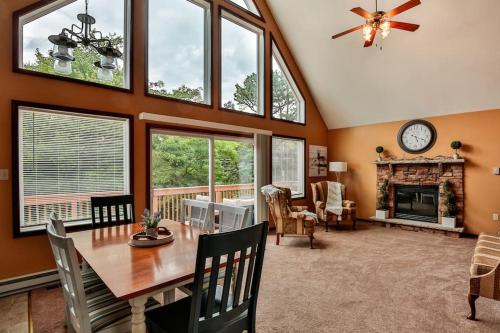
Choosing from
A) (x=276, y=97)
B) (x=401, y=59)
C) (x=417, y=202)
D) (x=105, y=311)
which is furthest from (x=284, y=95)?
(x=105, y=311)

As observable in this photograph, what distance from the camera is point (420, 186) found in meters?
5.81

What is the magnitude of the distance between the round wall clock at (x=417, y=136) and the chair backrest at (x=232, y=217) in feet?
16.6

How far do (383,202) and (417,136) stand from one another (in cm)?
160

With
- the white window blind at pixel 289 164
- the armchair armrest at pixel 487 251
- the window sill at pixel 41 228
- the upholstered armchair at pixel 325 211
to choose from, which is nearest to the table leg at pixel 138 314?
the window sill at pixel 41 228

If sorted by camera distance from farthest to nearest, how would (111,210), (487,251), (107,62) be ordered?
(111,210) → (487,251) → (107,62)

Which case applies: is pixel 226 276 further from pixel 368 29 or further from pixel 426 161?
pixel 426 161

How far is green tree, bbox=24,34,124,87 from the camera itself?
3.11m

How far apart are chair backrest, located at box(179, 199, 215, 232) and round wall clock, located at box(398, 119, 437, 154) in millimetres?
5075

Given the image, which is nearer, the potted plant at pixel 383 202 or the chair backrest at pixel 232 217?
the chair backrest at pixel 232 217

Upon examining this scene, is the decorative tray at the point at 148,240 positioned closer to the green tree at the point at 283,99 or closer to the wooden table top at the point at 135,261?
the wooden table top at the point at 135,261

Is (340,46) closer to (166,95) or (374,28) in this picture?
(374,28)

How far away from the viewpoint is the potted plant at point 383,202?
607cm

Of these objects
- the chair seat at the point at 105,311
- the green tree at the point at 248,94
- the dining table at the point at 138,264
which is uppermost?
the green tree at the point at 248,94

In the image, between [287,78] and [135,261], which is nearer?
[135,261]
